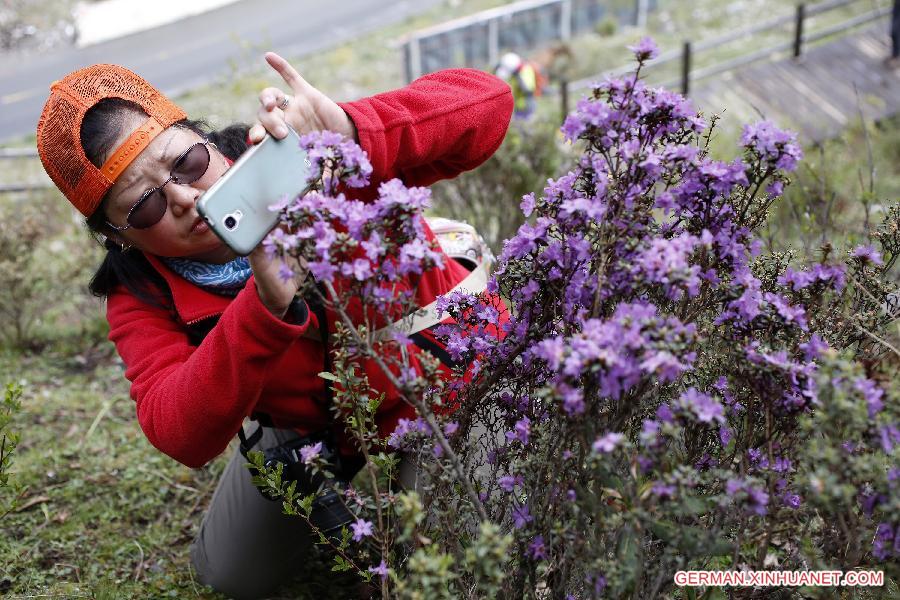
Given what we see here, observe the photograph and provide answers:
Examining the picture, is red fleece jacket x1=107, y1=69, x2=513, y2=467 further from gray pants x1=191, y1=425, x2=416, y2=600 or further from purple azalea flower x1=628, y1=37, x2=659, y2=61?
purple azalea flower x1=628, y1=37, x2=659, y2=61

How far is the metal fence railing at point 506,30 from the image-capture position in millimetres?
12234

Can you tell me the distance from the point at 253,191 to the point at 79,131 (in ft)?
2.44

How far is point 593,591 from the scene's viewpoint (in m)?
1.39

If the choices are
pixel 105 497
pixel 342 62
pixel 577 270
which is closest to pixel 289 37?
pixel 342 62

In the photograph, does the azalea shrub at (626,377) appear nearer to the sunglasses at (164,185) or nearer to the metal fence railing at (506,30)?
the sunglasses at (164,185)

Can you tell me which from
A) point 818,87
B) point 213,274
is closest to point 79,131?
point 213,274

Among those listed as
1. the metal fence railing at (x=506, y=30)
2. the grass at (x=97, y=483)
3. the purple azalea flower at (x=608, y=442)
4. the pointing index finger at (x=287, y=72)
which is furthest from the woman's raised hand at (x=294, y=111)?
the metal fence railing at (x=506, y=30)

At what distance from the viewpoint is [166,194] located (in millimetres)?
1958

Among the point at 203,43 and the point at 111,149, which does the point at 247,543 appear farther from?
the point at 203,43

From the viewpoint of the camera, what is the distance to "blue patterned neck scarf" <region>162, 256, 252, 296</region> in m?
2.14

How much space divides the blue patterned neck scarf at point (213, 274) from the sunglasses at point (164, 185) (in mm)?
194

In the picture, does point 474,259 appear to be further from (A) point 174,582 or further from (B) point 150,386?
(A) point 174,582

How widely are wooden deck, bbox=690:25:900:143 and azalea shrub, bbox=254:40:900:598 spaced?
8.14 meters

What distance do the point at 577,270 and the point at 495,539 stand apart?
0.54 metres
